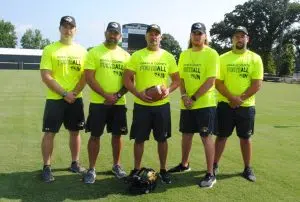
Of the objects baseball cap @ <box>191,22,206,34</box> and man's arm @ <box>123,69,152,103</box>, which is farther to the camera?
baseball cap @ <box>191,22,206,34</box>

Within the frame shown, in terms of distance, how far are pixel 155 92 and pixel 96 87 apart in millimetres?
810

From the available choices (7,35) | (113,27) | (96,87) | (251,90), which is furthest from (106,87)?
(7,35)

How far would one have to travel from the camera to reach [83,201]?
5344 millimetres

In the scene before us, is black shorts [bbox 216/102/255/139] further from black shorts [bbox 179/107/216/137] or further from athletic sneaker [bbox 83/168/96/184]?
athletic sneaker [bbox 83/168/96/184]

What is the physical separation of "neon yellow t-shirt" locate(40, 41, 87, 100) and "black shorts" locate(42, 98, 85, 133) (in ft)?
0.35

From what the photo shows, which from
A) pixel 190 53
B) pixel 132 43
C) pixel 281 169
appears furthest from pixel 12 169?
pixel 132 43

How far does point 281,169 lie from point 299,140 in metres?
2.74

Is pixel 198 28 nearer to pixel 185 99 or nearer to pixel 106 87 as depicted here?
pixel 185 99

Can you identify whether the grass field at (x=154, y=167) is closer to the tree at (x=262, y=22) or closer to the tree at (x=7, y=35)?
the tree at (x=262, y=22)

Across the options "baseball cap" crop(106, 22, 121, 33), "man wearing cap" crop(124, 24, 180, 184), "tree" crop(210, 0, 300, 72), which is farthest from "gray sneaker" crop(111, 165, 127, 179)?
"tree" crop(210, 0, 300, 72)

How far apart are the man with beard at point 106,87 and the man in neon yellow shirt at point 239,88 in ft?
4.83

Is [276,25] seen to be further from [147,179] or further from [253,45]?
[147,179]

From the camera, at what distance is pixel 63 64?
6184mm

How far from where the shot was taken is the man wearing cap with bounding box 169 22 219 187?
6.12m
